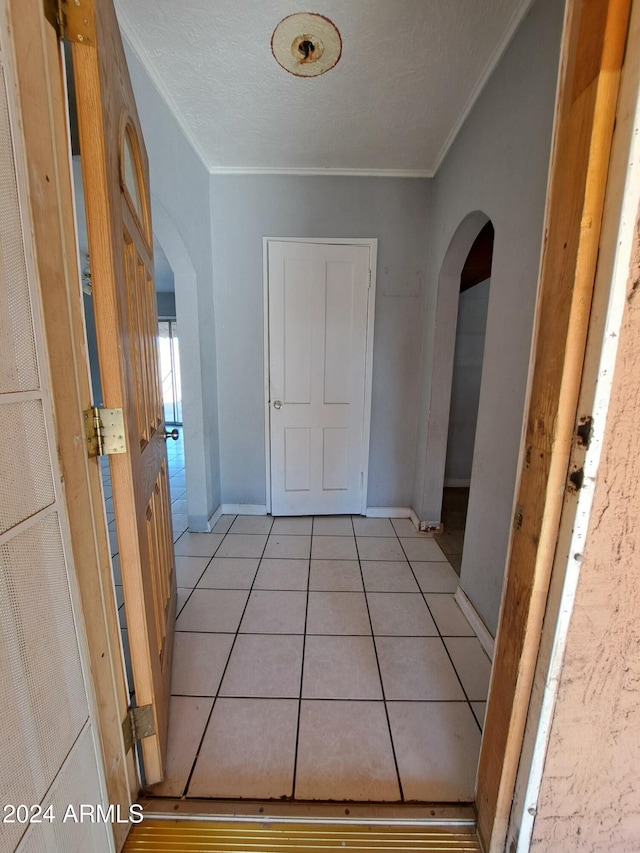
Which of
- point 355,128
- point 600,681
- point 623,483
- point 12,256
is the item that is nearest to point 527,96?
point 355,128

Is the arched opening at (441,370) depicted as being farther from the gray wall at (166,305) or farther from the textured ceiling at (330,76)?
the gray wall at (166,305)

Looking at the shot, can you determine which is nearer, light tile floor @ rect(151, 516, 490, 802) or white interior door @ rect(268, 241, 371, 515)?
light tile floor @ rect(151, 516, 490, 802)

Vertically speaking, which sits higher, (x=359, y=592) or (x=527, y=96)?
(x=527, y=96)

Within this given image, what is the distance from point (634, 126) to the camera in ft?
1.70

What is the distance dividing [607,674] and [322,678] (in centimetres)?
105

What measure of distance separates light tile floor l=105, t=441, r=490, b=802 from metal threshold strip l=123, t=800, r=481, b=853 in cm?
5

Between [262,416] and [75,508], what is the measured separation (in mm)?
2031

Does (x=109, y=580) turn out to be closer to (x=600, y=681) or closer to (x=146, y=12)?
(x=600, y=681)

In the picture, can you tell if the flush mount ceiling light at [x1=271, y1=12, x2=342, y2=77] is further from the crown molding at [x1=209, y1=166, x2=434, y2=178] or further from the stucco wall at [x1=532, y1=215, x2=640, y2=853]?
the stucco wall at [x1=532, y1=215, x2=640, y2=853]

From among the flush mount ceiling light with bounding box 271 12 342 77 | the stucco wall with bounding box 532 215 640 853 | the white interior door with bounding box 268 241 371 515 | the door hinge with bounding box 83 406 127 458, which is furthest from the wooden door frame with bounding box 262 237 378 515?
the stucco wall with bounding box 532 215 640 853

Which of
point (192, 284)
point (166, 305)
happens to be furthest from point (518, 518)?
point (166, 305)

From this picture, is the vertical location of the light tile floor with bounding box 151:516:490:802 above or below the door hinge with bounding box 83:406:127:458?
below

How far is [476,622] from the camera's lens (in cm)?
163

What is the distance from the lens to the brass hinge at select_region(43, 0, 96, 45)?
640 millimetres
